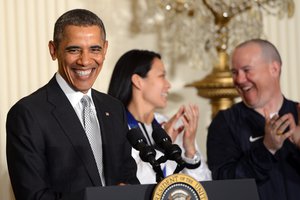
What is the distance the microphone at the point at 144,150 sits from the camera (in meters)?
2.43

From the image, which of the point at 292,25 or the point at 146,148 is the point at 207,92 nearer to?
the point at 292,25

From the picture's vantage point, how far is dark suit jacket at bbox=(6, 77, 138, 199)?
2.57 m

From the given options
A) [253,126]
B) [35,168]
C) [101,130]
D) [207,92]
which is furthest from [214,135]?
[35,168]

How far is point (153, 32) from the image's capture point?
5098 millimetres

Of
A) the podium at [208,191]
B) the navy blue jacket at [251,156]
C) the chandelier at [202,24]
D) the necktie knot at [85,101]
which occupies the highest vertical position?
the chandelier at [202,24]

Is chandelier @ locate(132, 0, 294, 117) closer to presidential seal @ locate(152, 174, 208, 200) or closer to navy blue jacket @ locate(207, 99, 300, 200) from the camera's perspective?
navy blue jacket @ locate(207, 99, 300, 200)

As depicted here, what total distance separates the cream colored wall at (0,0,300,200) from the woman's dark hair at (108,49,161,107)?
1.92ft

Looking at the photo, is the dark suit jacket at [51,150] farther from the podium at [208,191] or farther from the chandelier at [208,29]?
the chandelier at [208,29]

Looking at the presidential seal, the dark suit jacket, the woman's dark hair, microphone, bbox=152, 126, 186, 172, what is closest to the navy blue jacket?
the woman's dark hair

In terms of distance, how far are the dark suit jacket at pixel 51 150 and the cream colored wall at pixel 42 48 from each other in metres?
1.59

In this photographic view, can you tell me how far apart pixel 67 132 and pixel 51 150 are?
0.08 metres

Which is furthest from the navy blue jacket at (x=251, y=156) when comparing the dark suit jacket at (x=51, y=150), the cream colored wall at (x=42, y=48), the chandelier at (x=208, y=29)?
the dark suit jacket at (x=51, y=150)

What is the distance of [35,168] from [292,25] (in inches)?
120

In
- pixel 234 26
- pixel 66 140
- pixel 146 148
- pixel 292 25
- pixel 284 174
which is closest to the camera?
pixel 146 148
